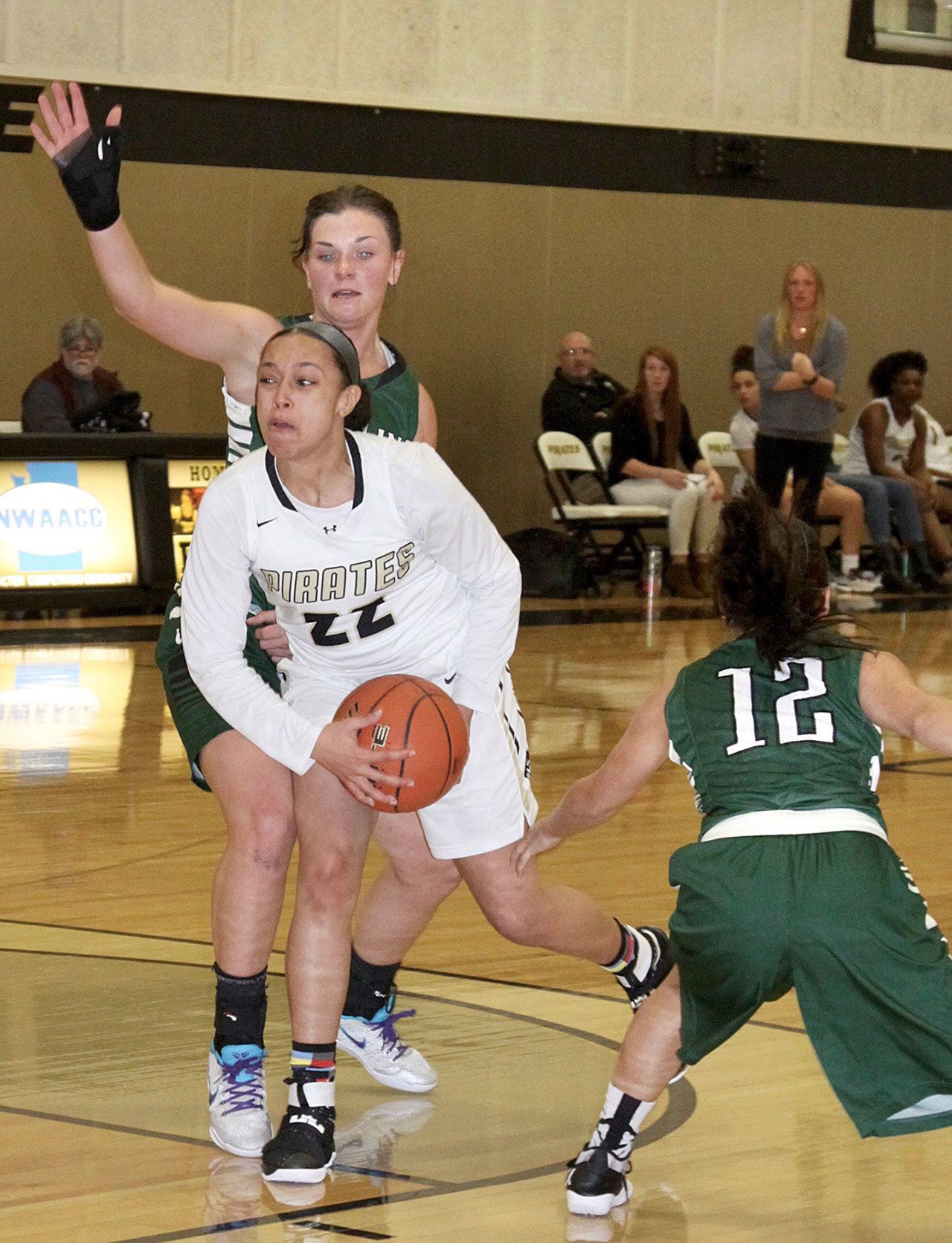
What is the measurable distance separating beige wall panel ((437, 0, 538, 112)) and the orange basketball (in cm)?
1168

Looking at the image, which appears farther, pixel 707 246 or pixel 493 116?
pixel 707 246

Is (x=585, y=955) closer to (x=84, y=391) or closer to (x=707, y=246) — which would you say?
(x=84, y=391)

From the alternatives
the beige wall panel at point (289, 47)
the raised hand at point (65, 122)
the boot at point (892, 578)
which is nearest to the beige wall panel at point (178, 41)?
the beige wall panel at point (289, 47)

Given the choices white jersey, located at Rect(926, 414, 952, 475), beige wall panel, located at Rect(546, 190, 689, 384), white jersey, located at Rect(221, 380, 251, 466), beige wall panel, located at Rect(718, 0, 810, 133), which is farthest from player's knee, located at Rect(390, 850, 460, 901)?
beige wall panel, located at Rect(718, 0, 810, 133)

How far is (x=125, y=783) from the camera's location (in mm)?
6270

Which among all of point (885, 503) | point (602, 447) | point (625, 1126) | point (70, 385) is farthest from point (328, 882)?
point (885, 503)

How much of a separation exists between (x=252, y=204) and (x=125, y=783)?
8.26m

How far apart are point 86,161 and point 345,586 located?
869mm

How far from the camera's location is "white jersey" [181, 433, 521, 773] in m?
3.10

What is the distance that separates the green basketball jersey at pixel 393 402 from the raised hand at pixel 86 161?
1.24ft

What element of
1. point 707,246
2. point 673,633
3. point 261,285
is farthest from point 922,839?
point 707,246

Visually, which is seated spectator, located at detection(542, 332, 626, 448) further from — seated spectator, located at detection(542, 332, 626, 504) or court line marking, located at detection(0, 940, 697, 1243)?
court line marking, located at detection(0, 940, 697, 1243)

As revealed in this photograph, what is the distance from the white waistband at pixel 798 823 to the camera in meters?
2.81

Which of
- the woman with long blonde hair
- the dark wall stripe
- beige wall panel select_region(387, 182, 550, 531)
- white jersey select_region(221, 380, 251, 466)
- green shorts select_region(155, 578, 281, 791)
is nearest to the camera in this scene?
green shorts select_region(155, 578, 281, 791)
